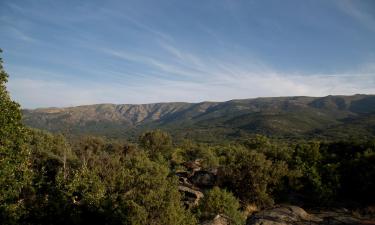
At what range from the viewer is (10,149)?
2048cm

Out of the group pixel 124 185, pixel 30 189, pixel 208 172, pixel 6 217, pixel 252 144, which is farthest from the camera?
pixel 252 144

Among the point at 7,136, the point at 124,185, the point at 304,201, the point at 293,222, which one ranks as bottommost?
Answer: the point at 304,201

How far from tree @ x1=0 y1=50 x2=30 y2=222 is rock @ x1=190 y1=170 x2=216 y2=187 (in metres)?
23.6

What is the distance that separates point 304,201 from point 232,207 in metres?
13.4

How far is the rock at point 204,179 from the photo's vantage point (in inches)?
1609

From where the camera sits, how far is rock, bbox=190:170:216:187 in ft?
134

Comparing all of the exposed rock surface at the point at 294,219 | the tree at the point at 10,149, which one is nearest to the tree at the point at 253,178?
the exposed rock surface at the point at 294,219

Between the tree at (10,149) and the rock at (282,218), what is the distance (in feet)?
54.9

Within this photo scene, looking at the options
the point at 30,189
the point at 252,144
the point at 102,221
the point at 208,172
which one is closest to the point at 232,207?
the point at 102,221

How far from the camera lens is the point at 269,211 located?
1030 inches

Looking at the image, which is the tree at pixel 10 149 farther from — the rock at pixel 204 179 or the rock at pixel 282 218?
the rock at pixel 204 179

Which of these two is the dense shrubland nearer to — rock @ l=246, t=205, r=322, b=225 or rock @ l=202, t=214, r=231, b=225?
rock @ l=202, t=214, r=231, b=225

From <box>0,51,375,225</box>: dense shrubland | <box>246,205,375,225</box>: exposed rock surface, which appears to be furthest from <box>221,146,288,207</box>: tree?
<box>246,205,375,225</box>: exposed rock surface

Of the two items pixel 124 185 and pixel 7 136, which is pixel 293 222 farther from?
pixel 7 136
